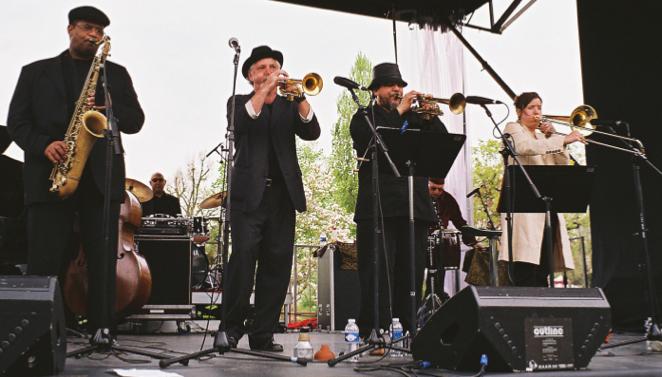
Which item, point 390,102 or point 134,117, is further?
point 390,102

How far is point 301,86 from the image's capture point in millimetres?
3586

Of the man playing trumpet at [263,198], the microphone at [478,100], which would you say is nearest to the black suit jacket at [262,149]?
the man playing trumpet at [263,198]

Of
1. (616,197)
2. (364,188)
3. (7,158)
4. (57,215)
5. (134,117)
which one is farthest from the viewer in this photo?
(616,197)

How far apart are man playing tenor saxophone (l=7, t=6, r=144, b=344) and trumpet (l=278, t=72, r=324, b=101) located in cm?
86

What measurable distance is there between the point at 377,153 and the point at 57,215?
5.69 ft

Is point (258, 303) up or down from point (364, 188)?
down

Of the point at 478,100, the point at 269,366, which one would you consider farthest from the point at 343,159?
the point at 269,366

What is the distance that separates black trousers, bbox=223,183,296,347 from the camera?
360 centimetres

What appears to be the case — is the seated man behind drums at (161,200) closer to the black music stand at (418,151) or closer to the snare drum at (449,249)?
the snare drum at (449,249)

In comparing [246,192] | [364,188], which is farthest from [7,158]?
[364,188]

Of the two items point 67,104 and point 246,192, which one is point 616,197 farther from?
point 67,104

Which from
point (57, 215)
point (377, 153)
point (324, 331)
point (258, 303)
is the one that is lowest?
point (324, 331)

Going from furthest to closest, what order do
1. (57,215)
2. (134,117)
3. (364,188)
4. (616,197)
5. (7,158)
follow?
(616,197) → (7,158) → (364,188) → (134,117) → (57,215)

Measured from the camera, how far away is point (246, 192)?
364cm
